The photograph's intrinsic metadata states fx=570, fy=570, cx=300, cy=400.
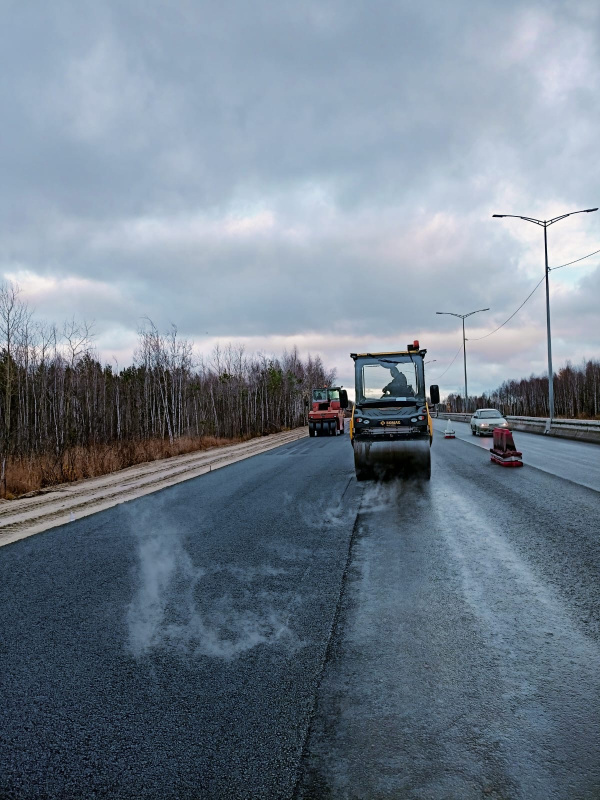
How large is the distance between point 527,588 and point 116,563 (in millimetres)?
4425

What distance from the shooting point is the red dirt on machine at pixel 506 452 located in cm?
1543

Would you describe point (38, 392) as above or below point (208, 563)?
above

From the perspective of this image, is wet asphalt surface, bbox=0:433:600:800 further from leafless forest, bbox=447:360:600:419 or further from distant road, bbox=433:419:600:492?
leafless forest, bbox=447:360:600:419

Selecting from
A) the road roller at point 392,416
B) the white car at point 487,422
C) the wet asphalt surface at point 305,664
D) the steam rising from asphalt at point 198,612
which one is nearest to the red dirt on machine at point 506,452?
the road roller at point 392,416

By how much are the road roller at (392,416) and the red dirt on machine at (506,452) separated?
9.48 feet

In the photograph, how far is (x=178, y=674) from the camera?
12.0 feet

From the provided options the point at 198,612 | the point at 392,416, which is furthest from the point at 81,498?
the point at 198,612

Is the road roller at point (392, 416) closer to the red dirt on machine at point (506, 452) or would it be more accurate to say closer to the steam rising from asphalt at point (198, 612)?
the red dirt on machine at point (506, 452)

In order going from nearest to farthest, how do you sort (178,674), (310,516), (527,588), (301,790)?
(301,790) → (178,674) → (527,588) → (310,516)

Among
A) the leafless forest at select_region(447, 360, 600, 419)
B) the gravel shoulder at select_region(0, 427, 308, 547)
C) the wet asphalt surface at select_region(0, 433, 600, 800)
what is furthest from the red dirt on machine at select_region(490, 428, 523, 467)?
the leafless forest at select_region(447, 360, 600, 419)

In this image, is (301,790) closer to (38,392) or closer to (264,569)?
(264,569)

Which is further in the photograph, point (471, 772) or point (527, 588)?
point (527, 588)

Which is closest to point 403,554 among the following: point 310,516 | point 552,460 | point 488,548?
point 488,548

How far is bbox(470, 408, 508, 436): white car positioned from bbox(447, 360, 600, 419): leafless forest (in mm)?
51467
